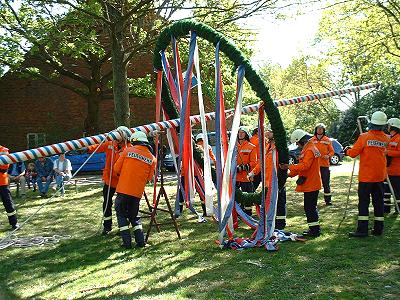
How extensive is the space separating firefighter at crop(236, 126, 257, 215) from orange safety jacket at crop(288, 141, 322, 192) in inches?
76.9

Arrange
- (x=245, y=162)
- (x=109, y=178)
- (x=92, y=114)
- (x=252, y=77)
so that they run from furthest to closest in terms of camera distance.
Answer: (x=92, y=114), (x=245, y=162), (x=109, y=178), (x=252, y=77)

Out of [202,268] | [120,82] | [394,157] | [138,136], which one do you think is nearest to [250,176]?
[138,136]

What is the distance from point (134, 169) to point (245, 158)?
9.99 feet

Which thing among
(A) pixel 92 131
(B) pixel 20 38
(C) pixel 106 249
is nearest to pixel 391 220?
(C) pixel 106 249

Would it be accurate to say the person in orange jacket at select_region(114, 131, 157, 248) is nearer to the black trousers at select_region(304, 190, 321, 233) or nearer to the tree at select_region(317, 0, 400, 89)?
the black trousers at select_region(304, 190, 321, 233)

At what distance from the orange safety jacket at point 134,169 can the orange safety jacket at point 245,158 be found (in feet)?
8.53

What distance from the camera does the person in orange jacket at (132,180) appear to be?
7.46m

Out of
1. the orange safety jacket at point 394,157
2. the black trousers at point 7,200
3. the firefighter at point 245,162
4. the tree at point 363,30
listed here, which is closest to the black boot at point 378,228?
the orange safety jacket at point 394,157

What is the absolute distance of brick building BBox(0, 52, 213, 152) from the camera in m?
27.3

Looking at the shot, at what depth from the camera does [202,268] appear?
6.21m

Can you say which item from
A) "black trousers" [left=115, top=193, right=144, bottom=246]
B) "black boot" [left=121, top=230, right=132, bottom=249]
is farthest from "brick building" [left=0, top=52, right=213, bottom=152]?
"black boot" [left=121, top=230, right=132, bottom=249]

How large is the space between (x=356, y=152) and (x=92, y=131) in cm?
1698

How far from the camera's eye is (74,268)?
6598 millimetres

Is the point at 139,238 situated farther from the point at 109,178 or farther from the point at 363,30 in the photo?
the point at 363,30
